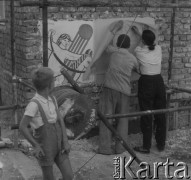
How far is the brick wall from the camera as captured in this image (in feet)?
16.8

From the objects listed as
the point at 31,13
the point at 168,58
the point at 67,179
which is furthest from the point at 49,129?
the point at 168,58

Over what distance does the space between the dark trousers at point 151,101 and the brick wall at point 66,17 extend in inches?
22.3

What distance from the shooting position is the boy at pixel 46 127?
129 inches

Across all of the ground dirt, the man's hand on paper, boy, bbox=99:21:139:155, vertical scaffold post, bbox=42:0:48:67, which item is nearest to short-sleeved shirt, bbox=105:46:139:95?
boy, bbox=99:21:139:155

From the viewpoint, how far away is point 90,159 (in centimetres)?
475

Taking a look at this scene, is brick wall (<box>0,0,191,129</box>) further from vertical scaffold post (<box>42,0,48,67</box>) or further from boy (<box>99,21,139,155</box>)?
vertical scaffold post (<box>42,0,48,67</box>)

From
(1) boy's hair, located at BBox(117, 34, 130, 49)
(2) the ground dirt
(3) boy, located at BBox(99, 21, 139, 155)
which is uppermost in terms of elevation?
(1) boy's hair, located at BBox(117, 34, 130, 49)

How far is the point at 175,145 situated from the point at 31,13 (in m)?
2.84

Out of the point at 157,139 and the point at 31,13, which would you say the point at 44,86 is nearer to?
the point at 31,13

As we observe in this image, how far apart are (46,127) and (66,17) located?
2368 mm

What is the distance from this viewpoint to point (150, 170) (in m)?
4.78

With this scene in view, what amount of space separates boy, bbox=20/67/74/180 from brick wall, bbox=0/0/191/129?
1.86 metres

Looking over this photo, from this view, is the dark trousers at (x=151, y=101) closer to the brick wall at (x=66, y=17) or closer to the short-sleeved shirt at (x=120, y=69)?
the short-sleeved shirt at (x=120, y=69)

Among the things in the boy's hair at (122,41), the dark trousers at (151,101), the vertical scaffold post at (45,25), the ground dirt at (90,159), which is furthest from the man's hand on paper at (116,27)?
the ground dirt at (90,159)
